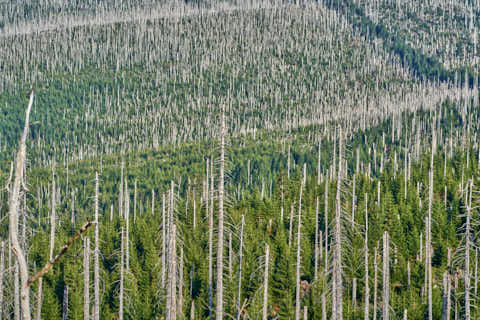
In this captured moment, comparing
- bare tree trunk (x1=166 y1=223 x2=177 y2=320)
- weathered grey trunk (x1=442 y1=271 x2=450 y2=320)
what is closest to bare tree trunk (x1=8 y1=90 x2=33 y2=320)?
bare tree trunk (x1=166 y1=223 x2=177 y2=320)

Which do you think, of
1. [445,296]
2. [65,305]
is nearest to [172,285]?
[445,296]

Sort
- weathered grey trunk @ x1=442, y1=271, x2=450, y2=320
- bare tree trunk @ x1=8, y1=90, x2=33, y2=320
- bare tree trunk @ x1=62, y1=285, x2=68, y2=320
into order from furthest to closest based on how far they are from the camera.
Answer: bare tree trunk @ x1=62, y1=285, x2=68, y2=320
weathered grey trunk @ x1=442, y1=271, x2=450, y2=320
bare tree trunk @ x1=8, y1=90, x2=33, y2=320

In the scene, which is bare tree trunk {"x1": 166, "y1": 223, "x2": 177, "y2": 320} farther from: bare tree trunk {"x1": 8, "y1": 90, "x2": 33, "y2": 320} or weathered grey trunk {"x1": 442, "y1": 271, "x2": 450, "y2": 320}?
bare tree trunk {"x1": 8, "y1": 90, "x2": 33, "y2": 320}

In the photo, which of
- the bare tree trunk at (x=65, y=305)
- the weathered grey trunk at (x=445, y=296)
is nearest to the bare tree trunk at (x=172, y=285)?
the weathered grey trunk at (x=445, y=296)

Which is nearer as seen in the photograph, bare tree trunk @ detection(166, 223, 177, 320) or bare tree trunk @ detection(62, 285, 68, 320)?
bare tree trunk @ detection(166, 223, 177, 320)

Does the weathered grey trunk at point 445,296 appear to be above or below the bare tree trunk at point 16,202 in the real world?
below

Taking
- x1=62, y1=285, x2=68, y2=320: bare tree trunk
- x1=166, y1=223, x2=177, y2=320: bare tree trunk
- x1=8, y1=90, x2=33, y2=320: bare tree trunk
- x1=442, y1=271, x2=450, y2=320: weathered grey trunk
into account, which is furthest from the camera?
x1=62, y1=285, x2=68, y2=320: bare tree trunk

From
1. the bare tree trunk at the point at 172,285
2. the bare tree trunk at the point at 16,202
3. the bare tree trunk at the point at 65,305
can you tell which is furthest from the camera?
the bare tree trunk at the point at 65,305

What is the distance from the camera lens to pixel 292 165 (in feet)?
439

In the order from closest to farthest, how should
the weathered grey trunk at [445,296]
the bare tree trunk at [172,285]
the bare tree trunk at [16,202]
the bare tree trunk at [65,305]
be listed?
the bare tree trunk at [16,202]
the bare tree trunk at [172,285]
the weathered grey trunk at [445,296]
the bare tree trunk at [65,305]

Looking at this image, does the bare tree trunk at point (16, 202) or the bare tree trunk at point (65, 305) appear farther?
the bare tree trunk at point (65, 305)

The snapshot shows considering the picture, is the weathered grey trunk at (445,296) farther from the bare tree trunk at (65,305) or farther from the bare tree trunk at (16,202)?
the bare tree trunk at (16,202)

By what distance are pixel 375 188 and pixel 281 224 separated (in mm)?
16890

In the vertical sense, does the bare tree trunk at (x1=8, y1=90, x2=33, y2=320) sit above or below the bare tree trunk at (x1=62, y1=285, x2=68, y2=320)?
above
